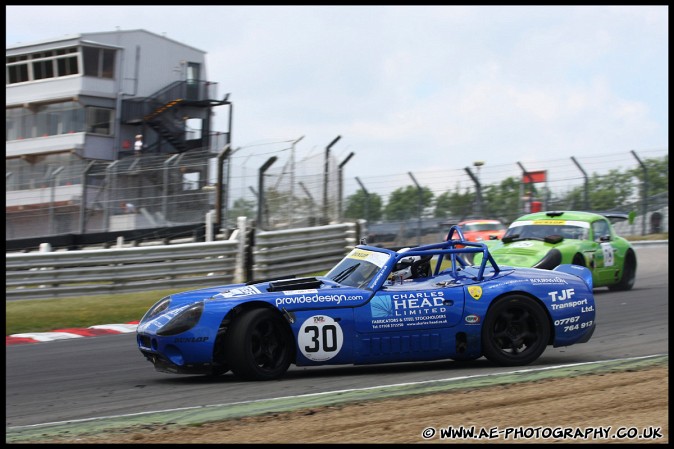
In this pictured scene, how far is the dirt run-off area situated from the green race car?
23.6 ft

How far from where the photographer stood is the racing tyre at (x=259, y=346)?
7207 mm

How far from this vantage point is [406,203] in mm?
22906

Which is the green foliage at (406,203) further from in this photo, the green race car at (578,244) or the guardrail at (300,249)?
the green race car at (578,244)

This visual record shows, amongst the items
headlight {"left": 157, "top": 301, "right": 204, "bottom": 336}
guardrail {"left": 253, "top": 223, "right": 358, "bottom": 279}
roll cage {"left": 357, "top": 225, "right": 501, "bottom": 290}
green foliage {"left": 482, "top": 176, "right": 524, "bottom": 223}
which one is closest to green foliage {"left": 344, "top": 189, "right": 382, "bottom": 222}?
green foliage {"left": 482, "top": 176, "right": 524, "bottom": 223}

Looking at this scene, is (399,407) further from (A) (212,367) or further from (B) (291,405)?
(A) (212,367)

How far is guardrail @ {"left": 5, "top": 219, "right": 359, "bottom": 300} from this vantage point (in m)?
15.0

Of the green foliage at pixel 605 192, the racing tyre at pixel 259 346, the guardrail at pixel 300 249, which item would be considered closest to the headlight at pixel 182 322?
the racing tyre at pixel 259 346

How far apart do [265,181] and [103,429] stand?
38.8ft

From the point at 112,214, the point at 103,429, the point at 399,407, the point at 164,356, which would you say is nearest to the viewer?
the point at 103,429

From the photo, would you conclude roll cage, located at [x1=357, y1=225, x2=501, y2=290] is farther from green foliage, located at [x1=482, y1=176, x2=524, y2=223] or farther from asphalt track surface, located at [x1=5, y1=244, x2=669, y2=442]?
green foliage, located at [x1=482, y1=176, x2=524, y2=223]

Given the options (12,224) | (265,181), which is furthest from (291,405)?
(12,224)

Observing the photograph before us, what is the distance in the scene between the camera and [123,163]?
64.5ft

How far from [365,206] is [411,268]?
14.7m

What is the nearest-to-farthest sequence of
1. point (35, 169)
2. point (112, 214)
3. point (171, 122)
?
point (112, 214) → point (35, 169) → point (171, 122)
